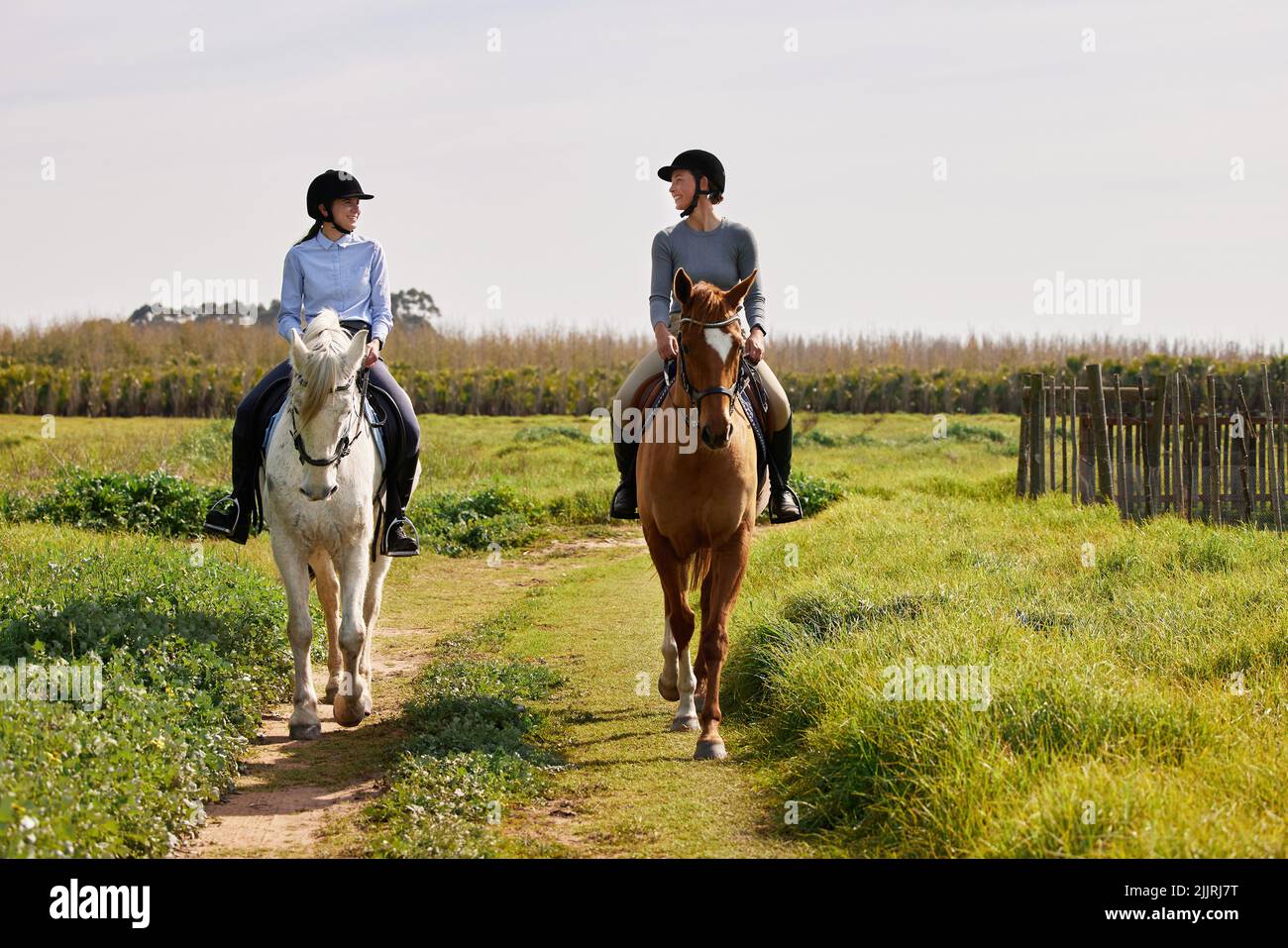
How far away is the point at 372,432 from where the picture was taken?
767cm

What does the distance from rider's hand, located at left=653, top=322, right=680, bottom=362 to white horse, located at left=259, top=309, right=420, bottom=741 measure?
1.70 m

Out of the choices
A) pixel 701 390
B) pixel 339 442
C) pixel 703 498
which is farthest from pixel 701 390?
pixel 339 442

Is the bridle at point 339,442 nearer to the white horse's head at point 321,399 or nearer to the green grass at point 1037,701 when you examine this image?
the white horse's head at point 321,399

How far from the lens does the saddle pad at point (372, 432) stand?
745 centimetres

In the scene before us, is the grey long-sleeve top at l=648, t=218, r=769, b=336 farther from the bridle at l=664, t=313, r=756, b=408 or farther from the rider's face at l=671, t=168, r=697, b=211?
the bridle at l=664, t=313, r=756, b=408

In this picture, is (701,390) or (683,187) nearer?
(701,390)

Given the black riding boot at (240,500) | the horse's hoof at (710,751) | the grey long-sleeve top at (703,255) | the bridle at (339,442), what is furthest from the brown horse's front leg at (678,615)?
the black riding boot at (240,500)

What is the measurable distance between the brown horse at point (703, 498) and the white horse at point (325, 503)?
1.77 m

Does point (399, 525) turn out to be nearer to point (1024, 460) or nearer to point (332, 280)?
point (332, 280)

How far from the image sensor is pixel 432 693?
7535mm

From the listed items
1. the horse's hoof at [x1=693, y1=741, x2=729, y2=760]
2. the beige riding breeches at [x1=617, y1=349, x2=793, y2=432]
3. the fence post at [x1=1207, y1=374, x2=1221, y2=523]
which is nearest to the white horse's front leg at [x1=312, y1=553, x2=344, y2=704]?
the beige riding breeches at [x1=617, y1=349, x2=793, y2=432]

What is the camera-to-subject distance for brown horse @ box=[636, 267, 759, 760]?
6410 mm

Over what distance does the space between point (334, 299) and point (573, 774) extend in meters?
3.61

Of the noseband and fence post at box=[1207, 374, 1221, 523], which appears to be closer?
the noseband
